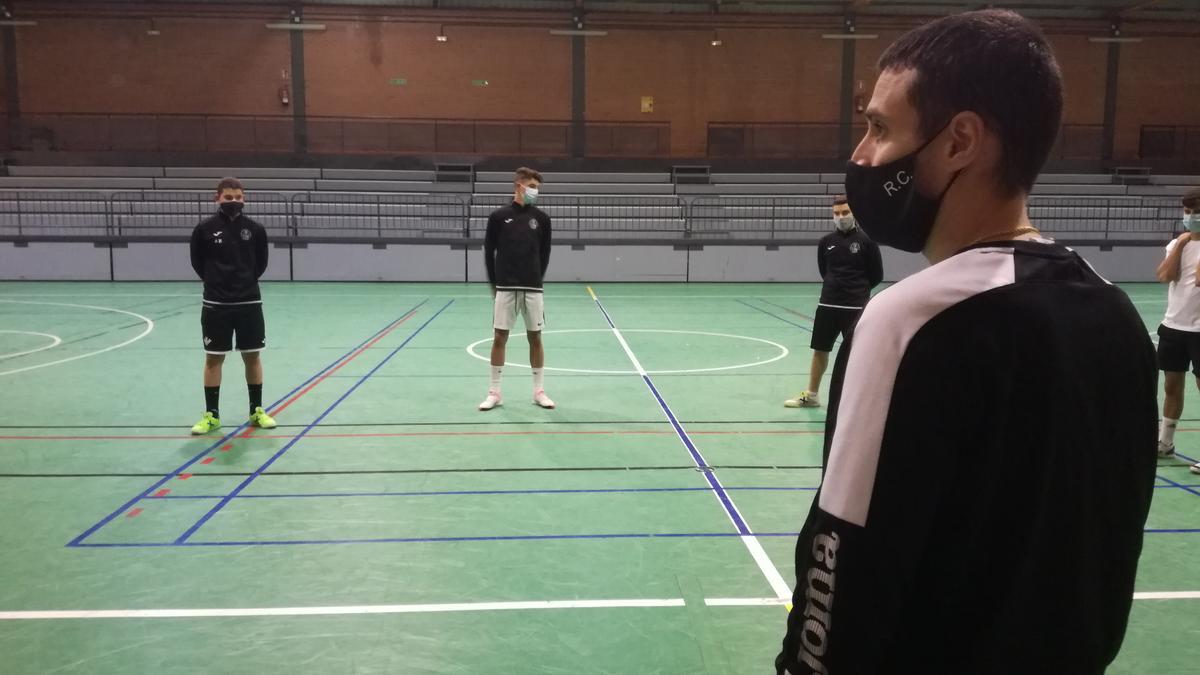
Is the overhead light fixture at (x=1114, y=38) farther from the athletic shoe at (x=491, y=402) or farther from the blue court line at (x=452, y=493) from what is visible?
the athletic shoe at (x=491, y=402)

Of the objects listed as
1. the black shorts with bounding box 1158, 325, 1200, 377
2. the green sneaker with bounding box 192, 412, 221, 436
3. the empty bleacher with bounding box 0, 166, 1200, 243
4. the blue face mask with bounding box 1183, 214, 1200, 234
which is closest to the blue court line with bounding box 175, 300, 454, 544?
the green sneaker with bounding box 192, 412, 221, 436

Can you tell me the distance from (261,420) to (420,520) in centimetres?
289

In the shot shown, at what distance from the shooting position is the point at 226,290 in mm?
7066

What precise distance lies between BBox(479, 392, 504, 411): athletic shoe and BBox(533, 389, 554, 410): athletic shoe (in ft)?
1.21

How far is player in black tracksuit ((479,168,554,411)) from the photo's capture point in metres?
7.96

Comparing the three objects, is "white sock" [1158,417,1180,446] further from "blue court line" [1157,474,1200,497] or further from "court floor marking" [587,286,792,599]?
"court floor marking" [587,286,792,599]

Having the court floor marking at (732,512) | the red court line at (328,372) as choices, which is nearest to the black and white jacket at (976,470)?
the court floor marking at (732,512)

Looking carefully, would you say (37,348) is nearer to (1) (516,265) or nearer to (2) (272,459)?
(2) (272,459)

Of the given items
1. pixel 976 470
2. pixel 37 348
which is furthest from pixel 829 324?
pixel 37 348

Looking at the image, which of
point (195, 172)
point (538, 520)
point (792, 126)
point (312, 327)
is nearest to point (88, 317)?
point (312, 327)

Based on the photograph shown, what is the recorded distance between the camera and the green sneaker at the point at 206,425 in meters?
6.98

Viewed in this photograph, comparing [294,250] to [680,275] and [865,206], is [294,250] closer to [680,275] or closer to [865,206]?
[680,275]

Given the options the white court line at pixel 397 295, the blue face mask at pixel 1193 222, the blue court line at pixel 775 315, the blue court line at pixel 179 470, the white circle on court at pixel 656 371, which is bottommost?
the blue court line at pixel 179 470

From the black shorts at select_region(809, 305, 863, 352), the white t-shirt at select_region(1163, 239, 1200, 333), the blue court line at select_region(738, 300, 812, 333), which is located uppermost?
the white t-shirt at select_region(1163, 239, 1200, 333)
